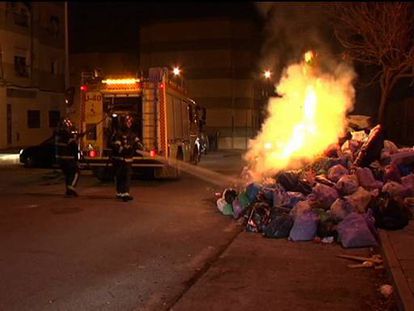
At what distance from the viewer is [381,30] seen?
738 inches

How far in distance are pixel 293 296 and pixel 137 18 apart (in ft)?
152

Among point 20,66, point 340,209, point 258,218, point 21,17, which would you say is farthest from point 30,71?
point 340,209

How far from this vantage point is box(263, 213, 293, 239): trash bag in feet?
28.9

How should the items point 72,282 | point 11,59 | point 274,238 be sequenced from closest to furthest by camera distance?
point 72,282 → point 274,238 → point 11,59

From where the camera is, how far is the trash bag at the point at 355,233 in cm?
805

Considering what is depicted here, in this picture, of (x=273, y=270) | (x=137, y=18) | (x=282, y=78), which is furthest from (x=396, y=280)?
(x=137, y=18)

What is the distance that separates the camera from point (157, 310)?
17.8ft

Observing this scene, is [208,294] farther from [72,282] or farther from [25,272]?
[25,272]

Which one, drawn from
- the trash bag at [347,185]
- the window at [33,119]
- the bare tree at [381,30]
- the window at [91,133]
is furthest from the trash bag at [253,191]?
the window at [33,119]

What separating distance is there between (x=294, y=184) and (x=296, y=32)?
9.09m

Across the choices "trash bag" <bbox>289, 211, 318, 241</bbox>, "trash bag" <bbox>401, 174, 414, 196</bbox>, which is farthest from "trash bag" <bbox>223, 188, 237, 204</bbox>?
"trash bag" <bbox>401, 174, 414, 196</bbox>

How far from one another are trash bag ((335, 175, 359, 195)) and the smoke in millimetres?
6800

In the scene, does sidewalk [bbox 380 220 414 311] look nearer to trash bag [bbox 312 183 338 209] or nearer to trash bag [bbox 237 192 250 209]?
trash bag [bbox 312 183 338 209]

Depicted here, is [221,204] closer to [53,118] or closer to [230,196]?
[230,196]
